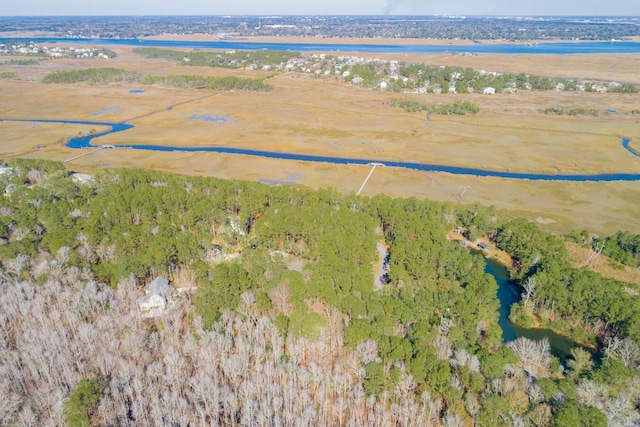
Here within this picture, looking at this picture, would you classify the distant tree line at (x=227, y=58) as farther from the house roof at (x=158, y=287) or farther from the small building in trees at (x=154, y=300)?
the small building in trees at (x=154, y=300)

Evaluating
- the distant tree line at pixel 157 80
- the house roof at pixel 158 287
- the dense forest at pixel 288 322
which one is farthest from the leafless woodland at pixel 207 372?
the distant tree line at pixel 157 80

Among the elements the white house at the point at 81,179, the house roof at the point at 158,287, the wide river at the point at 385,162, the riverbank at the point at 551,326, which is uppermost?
the white house at the point at 81,179

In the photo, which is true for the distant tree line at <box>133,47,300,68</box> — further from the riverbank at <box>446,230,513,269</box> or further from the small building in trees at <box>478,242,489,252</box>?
the small building in trees at <box>478,242,489,252</box>

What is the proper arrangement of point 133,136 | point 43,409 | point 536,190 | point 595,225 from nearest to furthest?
point 43,409 < point 595,225 < point 536,190 < point 133,136

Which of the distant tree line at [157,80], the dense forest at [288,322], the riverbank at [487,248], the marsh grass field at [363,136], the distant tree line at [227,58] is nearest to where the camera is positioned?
the dense forest at [288,322]

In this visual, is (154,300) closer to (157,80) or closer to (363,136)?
(363,136)

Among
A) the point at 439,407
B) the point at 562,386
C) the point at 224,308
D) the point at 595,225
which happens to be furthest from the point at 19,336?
the point at 595,225

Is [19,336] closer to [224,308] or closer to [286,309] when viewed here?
[224,308]
